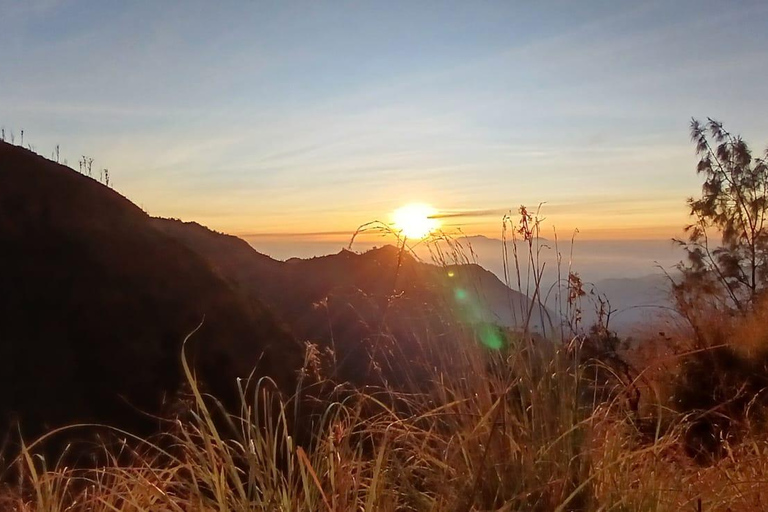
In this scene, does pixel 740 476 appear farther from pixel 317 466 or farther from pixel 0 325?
pixel 0 325

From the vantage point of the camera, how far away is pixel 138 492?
238 cm

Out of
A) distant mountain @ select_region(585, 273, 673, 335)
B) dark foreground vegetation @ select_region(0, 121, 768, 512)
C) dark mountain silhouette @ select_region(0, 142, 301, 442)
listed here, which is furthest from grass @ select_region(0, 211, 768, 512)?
dark mountain silhouette @ select_region(0, 142, 301, 442)

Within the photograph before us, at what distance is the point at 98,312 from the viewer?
989 cm

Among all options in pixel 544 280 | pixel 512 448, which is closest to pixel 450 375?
pixel 544 280

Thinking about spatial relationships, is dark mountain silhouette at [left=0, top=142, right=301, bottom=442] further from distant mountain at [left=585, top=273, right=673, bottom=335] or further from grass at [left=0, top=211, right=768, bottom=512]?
grass at [left=0, top=211, right=768, bottom=512]

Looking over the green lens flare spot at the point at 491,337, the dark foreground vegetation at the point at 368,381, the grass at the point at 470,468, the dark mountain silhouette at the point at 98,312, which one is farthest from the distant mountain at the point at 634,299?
the dark mountain silhouette at the point at 98,312

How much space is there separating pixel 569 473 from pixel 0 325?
8407mm

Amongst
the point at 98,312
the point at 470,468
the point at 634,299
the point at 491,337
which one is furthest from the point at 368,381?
the point at 98,312

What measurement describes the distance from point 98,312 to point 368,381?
6.68 metres

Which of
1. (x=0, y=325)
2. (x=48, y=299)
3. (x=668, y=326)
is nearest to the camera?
(x=668, y=326)

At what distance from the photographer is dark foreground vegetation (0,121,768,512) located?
2.46 metres

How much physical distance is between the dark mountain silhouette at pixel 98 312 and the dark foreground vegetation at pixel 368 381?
0.03 metres

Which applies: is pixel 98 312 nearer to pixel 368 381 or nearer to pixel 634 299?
pixel 368 381

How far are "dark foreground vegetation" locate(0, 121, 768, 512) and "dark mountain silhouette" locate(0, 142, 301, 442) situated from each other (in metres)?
0.03
